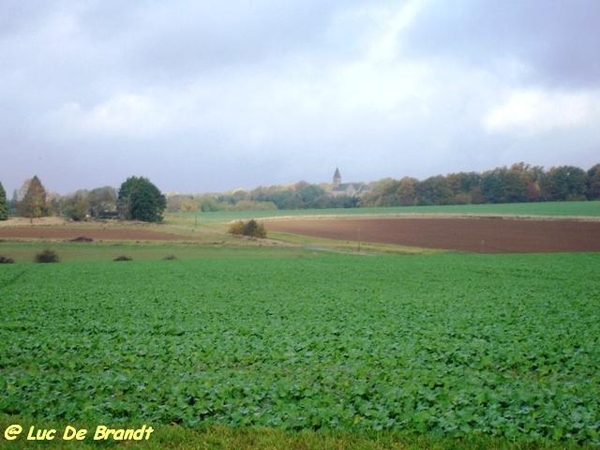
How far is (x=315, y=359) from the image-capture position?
11.5m

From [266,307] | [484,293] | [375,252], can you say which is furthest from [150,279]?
[375,252]

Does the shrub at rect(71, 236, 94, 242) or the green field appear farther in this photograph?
the green field

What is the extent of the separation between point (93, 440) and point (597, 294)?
79.9 feet

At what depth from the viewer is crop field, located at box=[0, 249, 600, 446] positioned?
7.34m

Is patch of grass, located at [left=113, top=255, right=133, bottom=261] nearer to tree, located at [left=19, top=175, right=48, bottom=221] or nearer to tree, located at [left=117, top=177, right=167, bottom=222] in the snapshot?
tree, located at [left=117, top=177, right=167, bottom=222]

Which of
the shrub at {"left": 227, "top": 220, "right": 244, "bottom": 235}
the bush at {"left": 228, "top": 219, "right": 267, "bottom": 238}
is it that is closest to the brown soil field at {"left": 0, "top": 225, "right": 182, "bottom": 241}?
the shrub at {"left": 227, "top": 220, "right": 244, "bottom": 235}

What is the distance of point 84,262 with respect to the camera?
49.5 meters

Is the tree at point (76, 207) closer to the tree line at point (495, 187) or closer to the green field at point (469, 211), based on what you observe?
the green field at point (469, 211)

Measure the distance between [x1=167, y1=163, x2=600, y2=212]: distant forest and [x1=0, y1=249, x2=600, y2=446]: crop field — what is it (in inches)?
2246

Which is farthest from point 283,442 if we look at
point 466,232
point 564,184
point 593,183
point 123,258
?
point 564,184

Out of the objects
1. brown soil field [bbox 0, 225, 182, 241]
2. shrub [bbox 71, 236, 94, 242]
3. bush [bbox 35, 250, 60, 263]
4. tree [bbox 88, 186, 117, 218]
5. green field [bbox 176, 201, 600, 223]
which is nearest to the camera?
bush [bbox 35, 250, 60, 263]

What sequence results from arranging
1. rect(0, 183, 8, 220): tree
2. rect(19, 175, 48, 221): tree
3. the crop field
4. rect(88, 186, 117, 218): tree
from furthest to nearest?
rect(88, 186, 117, 218): tree → rect(19, 175, 48, 221): tree → rect(0, 183, 8, 220): tree → the crop field

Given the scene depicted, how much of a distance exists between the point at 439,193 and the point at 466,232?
2508 cm

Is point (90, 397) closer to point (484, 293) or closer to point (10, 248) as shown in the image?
point (484, 293)
